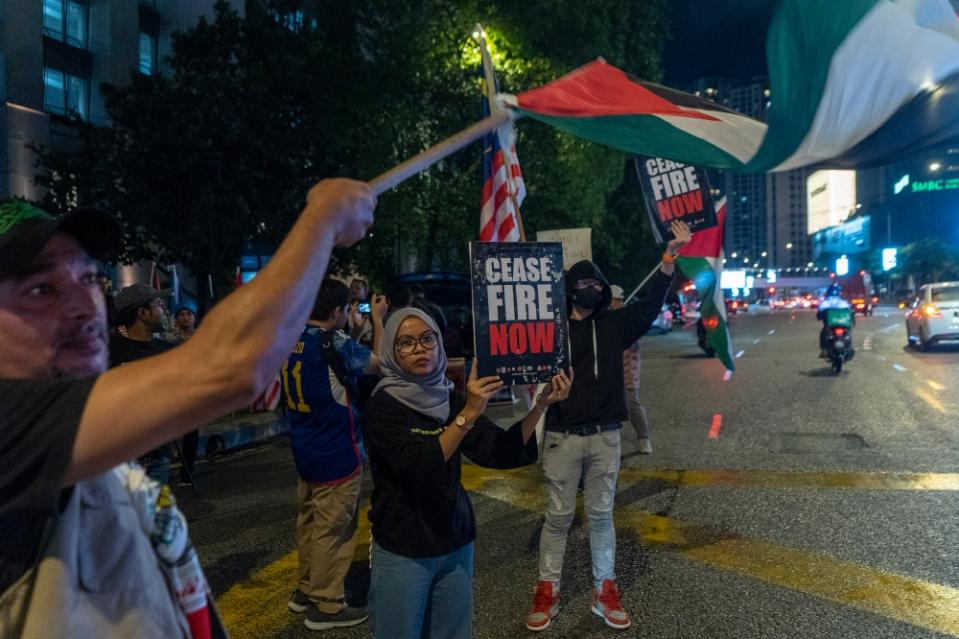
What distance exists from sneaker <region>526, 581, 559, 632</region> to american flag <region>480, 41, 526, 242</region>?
8.01 ft

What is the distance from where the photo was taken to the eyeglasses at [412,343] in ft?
10.0

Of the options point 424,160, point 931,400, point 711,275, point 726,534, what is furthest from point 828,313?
point 424,160

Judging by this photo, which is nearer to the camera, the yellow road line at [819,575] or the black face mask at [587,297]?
the yellow road line at [819,575]

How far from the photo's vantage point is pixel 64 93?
23516mm

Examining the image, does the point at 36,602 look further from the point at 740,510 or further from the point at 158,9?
the point at 158,9

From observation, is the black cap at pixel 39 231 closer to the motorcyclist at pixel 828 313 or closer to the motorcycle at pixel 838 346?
the motorcycle at pixel 838 346

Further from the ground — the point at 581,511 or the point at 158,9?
the point at 158,9

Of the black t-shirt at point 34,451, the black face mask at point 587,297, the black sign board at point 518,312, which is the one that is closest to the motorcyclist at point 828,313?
the black face mask at point 587,297

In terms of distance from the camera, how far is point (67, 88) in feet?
77.4

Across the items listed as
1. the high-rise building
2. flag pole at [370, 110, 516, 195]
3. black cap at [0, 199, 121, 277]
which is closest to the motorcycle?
flag pole at [370, 110, 516, 195]

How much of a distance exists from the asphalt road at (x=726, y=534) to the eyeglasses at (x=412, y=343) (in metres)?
2.01

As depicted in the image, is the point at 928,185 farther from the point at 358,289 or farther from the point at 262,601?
the point at 262,601

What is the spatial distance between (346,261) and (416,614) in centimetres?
1483

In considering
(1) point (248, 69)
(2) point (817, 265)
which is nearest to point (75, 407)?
(1) point (248, 69)
